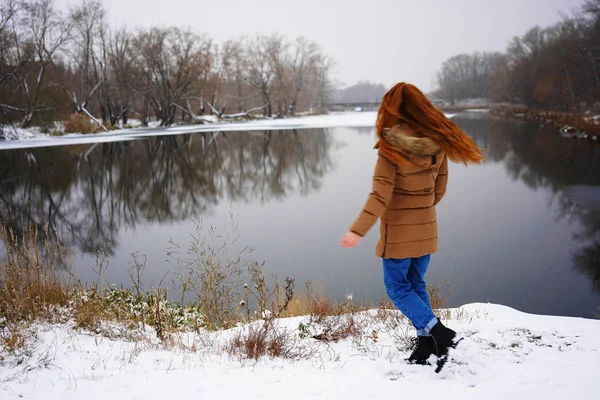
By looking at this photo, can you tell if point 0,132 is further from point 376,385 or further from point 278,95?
point 278,95

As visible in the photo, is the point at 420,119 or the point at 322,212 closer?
the point at 420,119

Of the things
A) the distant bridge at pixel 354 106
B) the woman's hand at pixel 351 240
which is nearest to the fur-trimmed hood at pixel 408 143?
the woman's hand at pixel 351 240

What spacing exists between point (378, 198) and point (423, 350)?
3.52 feet

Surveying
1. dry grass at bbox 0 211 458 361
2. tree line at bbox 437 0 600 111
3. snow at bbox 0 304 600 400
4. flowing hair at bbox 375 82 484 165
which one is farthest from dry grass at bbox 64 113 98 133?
tree line at bbox 437 0 600 111

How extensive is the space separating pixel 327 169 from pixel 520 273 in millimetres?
10599

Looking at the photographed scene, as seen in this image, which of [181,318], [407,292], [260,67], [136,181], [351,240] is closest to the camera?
[351,240]

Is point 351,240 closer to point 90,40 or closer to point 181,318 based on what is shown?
point 181,318

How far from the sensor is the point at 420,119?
2717 mm

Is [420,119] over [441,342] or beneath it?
over

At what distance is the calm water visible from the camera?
6.21 meters

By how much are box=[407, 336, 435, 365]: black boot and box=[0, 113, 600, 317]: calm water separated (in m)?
2.54

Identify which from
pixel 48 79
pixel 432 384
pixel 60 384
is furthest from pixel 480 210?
pixel 48 79

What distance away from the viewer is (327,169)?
1645cm

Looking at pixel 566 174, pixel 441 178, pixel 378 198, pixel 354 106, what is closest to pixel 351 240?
pixel 378 198
